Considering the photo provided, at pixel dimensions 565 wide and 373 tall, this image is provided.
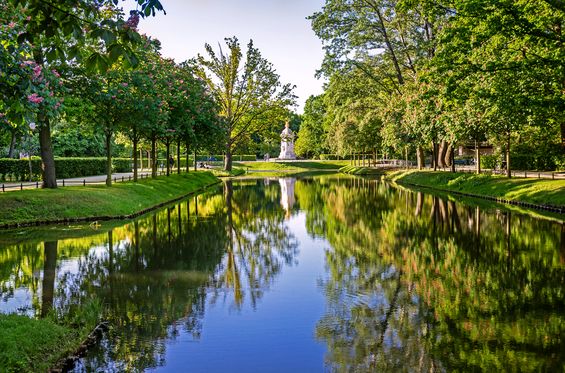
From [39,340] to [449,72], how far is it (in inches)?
933

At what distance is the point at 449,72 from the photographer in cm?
2761

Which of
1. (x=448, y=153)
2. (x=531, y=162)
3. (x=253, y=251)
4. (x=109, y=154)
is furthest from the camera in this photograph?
(x=448, y=153)

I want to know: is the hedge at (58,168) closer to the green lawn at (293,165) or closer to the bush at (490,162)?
the green lawn at (293,165)

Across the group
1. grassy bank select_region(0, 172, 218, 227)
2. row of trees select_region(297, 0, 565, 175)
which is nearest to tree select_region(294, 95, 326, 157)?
row of trees select_region(297, 0, 565, 175)

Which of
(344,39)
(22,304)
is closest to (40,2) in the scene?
(22,304)

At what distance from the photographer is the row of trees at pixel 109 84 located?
5977 mm

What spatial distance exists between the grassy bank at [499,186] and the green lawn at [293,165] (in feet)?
158

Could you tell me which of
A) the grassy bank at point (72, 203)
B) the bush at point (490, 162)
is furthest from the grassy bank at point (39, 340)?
the bush at point (490, 162)

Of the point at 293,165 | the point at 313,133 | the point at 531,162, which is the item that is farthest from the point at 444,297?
the point at 313,133

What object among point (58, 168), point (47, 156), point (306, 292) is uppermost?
point (47, 156)

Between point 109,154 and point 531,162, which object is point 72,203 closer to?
point 109,154

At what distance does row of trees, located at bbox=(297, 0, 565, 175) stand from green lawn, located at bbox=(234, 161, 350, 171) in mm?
22951

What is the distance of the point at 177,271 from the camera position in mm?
14898

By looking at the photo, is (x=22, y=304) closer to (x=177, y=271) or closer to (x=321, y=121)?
(x=177, y=271)
